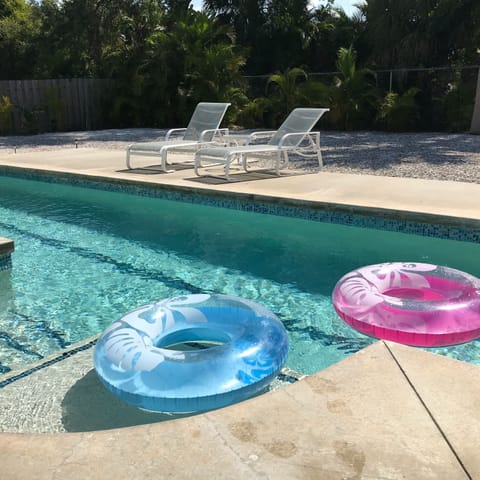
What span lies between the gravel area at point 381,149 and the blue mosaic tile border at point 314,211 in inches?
86.8

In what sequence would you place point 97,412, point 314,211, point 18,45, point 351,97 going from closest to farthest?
point 97,412
point 314,211
point 351,97
point 18,45

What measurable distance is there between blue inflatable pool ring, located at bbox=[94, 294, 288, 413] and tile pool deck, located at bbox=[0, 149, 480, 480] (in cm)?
42

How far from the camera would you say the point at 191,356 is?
7.92ft

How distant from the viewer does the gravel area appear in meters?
7.73

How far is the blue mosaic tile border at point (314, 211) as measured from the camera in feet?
15.7

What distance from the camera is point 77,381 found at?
2.65 metres

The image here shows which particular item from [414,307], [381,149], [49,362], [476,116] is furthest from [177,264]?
[476,116]

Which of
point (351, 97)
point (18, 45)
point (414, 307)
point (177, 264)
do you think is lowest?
point (177, 264)

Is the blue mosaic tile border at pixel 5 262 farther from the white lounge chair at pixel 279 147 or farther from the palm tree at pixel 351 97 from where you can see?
the palm tree at pixel 351 97

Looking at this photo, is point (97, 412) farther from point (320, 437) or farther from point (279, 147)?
point (279, 147)

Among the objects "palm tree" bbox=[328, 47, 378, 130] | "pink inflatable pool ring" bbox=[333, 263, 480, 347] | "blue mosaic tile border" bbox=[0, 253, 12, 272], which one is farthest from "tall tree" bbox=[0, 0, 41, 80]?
"pink inflatable pool ring" bbox=[333, 263, 480, 347]

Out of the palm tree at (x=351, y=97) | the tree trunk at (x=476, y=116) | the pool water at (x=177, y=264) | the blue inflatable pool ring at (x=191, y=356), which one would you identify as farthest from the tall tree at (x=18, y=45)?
the blue inflatable pool ring at (x=191, y=356)

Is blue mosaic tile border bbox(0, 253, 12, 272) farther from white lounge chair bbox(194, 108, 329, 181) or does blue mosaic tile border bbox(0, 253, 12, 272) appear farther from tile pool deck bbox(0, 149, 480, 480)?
tile pool deck bbox(0, 149, 480, 480)

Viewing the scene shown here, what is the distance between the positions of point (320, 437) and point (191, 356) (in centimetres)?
87
